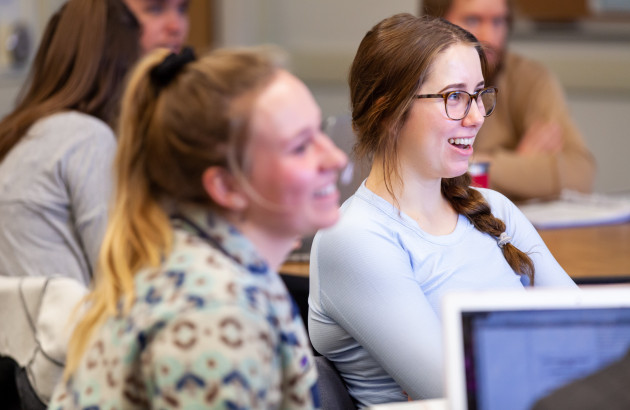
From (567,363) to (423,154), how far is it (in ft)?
2.00

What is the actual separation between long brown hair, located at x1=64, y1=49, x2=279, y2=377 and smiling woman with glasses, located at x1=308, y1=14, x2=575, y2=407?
0.47 meters

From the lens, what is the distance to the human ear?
96 centimetres

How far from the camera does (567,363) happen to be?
3.01ft

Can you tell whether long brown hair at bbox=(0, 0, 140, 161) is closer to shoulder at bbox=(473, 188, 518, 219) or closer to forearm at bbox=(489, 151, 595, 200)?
shoulder at bbox=(473, 188, 518, 219)

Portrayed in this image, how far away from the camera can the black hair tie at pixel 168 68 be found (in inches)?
39.1

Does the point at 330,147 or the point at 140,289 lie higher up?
the point at 330,147

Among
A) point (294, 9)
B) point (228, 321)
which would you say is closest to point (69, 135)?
point (228, 321)

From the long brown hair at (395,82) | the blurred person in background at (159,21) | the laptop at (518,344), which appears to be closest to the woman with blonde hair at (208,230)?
the laptop at (518,344)

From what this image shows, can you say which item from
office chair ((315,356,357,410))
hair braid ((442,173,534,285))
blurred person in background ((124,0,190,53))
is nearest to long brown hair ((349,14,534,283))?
hair braid ((442,173,534,285))

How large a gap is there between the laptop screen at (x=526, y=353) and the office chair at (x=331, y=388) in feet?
1.67

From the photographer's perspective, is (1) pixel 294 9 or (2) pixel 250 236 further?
(1) pixel 294 9

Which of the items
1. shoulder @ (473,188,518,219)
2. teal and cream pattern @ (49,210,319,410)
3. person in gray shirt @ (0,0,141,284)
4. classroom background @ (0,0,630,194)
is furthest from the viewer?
classroom background @ (0,0,630,194)

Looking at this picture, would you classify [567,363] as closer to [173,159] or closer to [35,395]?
[173,159]

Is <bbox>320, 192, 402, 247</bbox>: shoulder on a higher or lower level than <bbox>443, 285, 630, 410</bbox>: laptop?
lower
